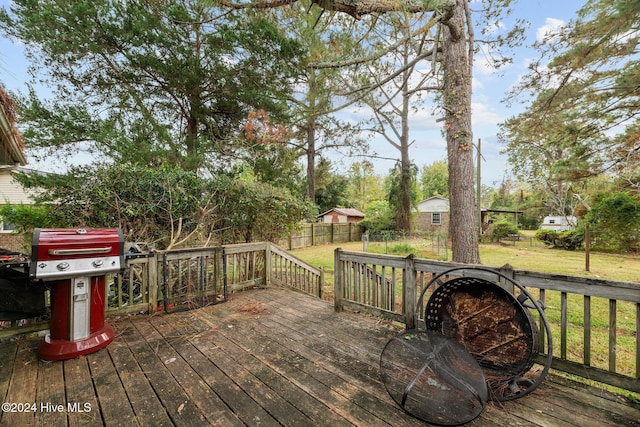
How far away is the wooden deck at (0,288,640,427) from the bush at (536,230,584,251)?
16.0 meters

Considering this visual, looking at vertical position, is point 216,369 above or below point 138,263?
below

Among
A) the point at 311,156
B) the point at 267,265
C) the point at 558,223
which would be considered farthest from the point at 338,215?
the point at 267,265

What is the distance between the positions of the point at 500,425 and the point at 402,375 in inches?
23.7

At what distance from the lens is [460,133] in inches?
187

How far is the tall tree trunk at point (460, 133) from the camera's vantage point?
15.4ft

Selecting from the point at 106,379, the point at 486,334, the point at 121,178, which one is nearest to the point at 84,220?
the point at 121,178

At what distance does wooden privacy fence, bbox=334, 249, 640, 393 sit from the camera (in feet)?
5.82

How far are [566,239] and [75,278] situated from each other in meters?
18.8

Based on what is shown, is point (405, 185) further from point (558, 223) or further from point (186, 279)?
point (558, 223)

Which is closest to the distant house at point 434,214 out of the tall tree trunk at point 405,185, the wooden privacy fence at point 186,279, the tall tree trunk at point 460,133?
the tall tree trunk at point 405,185

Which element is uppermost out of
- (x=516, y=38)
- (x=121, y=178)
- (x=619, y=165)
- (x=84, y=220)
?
(x=516, y=38)

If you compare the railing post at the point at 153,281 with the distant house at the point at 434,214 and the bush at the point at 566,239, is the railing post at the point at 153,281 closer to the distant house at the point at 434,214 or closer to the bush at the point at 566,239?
the bush at the point at 566,239

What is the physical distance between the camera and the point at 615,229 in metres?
11.6

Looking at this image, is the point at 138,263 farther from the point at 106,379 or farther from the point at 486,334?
the point at 486,334
